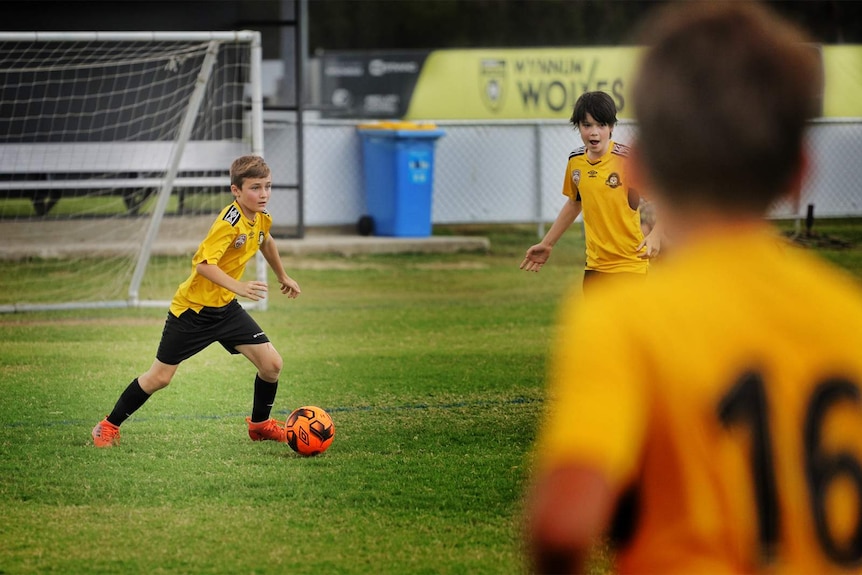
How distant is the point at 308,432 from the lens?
5645 millimetres

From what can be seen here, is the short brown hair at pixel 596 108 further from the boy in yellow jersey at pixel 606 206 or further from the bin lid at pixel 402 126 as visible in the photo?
the bin lid at pixel 402 126


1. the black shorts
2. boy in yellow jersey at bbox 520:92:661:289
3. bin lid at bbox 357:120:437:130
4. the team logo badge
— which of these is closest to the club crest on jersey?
the black shorts

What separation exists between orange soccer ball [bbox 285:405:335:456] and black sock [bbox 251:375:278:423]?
0.69ft

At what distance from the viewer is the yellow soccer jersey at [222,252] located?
562 cm

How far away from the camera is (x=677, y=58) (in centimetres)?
146

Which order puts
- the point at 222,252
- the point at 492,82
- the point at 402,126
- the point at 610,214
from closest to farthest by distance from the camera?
the point at 222,252
the point at 610,214
the point at 402,126
the point at 492,82

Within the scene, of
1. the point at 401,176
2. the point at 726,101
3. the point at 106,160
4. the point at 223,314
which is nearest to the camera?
the point at 726,101

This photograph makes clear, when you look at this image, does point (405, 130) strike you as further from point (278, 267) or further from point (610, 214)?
point (278, 267)

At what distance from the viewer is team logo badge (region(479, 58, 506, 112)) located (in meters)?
17.5

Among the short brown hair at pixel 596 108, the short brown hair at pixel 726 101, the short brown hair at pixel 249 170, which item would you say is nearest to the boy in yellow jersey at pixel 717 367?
the short brown hair at pixel 726 101

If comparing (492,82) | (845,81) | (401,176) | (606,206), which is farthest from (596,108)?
(845,81)

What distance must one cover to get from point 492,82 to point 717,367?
16.4 metres

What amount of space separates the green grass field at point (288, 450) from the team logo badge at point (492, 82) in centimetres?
756

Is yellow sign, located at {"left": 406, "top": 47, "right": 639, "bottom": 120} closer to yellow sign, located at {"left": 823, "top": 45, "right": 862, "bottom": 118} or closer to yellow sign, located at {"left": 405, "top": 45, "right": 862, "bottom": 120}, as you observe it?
yellow sign, located at {"left": 405, "top": 45, "right": 862, "bottom": 120}
